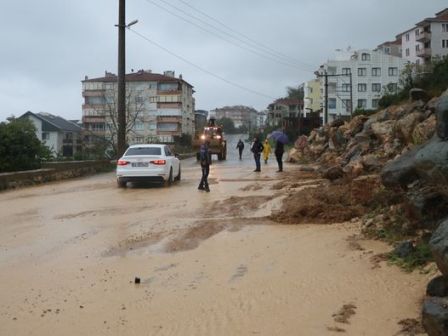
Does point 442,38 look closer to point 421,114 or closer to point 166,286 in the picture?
point 421,114

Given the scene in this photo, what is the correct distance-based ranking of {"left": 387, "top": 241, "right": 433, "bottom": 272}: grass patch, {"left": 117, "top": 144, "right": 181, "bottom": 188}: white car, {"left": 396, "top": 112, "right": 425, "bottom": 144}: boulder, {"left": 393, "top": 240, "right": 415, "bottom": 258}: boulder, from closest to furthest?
{"left": 387, "top": 241, "right": 433, "bottom": 272}: grass patch → {"left": 393, "top": 240, "right": 415, "bottom": 258}: boulder → {"left": 396, "top": 112, "right": 425, "bottom": 144}: boulder → {"left": 117, "top": 144, "right": 181, "bottom": 188}: white car

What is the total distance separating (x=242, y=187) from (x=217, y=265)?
1058cm

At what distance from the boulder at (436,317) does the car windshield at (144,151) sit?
1579 cm

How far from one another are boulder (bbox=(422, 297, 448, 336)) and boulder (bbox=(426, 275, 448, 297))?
446 mm

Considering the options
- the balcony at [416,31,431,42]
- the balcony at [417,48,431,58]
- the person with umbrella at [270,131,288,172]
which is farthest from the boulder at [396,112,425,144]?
the balcony at [416,31,431,42]

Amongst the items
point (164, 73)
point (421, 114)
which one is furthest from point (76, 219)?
point (164, 73)

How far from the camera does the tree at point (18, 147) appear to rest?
69.1ft

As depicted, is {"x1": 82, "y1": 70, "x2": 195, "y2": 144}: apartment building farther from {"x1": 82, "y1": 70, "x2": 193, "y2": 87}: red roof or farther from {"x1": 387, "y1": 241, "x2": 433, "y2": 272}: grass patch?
{"x1": 387, "y1": 241, "x2": 433, "y2": 272}: grass patch

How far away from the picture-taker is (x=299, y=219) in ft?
38.3

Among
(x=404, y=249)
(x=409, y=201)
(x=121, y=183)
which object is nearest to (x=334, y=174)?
(x=409, y=201)

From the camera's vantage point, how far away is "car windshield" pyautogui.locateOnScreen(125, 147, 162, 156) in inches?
805

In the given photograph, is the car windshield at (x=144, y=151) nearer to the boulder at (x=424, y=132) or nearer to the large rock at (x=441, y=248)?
the boulder at (x=424, y=132)

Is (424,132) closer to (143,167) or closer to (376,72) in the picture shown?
(143,167)

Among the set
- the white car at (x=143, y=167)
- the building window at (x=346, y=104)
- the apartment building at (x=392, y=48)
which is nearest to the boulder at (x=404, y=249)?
the white car at (x=143, y=167)
